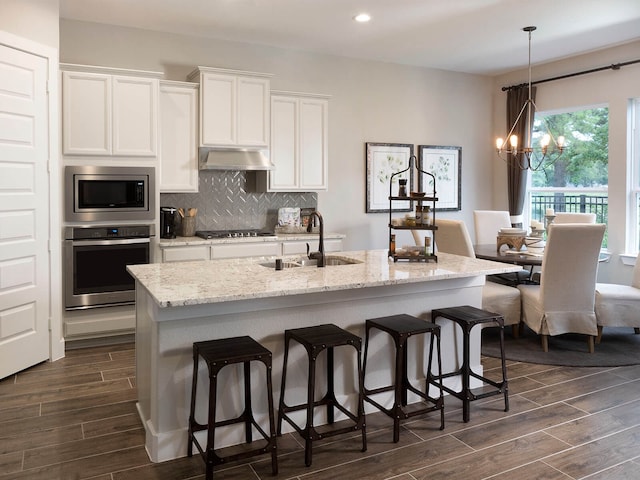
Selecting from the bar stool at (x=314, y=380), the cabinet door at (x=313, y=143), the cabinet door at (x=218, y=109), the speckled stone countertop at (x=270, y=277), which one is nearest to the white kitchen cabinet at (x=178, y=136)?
the cabinet door at (x=218, y=109)

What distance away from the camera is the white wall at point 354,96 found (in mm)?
5199

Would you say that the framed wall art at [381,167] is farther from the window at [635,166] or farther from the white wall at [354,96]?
the window at [635,166]

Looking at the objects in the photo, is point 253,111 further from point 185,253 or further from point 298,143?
point 185,253

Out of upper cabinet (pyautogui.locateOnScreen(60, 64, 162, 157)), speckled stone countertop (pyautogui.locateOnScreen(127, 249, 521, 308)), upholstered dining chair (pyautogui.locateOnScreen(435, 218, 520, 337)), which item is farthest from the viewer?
upholstered dining chair (pyautogui.locateOnScreen(435, 218, 520, 337))

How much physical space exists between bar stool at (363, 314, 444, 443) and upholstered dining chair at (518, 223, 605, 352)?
155 centimetres

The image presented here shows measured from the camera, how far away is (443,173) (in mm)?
7043

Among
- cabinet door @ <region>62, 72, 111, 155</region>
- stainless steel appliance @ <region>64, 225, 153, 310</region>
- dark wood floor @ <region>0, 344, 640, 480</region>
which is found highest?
cabinet door @ <region>62, 72, 111, 155</region>

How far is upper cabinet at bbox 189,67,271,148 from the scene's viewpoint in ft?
16.8

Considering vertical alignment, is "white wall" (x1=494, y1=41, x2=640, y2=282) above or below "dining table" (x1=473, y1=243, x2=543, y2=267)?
above

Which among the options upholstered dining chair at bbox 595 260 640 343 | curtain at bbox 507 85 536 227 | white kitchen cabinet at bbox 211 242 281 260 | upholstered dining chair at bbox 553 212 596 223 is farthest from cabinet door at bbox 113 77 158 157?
curtain at bbox 507 85 536 227

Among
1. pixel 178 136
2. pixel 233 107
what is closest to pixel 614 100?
pixel 233 107

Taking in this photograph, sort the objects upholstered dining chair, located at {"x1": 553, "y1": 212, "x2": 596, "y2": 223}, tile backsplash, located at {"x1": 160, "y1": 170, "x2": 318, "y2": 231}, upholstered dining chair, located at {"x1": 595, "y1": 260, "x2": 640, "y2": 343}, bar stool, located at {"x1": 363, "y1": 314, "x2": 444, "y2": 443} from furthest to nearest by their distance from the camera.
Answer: upholstered dining chair, located at {"x1": 553, "y1": 212, "x2": 596, "y2": 223}
tile backsplash, located at {"x1": 160, "y1": 170, "x2": 318, "y2": 231}
upholstered dining chair, located at {"x1": 595, "y1": 260, "x2": 640, "y2": 343}
bar stool, located at {"x1": 363, "y1": 314, "x2": 444, "y2": 443}

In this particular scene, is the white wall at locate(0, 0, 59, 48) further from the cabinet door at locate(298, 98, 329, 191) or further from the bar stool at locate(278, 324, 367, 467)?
the bar stool at locate(278, 324, 367, 467)

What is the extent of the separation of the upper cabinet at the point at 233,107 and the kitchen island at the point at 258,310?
1.96 m
